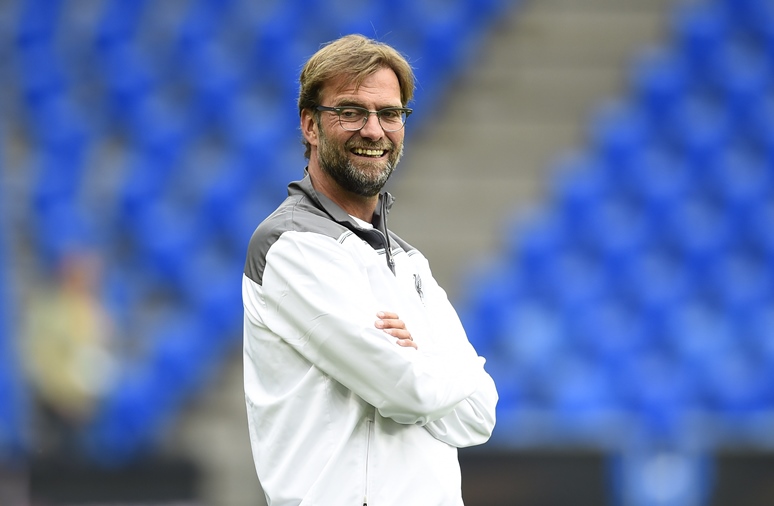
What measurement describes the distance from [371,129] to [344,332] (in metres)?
0.38

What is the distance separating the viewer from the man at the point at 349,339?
6.18 feet

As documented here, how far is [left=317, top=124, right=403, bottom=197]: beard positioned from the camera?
79.9 inches

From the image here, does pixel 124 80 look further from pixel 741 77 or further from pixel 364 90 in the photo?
pixel 364 90

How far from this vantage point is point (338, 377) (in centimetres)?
189

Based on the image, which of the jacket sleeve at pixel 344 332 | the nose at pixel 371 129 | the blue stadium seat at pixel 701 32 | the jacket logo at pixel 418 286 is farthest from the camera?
the blue stadium seat at pixel 701 32

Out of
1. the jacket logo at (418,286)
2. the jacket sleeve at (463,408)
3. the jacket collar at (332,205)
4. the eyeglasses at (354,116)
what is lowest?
the jacket sleeve at (463,408)

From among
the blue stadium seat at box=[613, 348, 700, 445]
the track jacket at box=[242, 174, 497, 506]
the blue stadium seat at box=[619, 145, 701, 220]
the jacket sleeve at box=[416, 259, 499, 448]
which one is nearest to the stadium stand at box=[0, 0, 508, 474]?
the blue stadium seat at box=[619, 145, 701, 220]

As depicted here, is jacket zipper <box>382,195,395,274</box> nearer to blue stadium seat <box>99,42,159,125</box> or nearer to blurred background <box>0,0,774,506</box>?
blurred background <box>0,0,774,506</box>

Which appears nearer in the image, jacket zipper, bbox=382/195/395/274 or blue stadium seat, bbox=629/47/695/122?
jacket zipper, bbox=382/195/395/274

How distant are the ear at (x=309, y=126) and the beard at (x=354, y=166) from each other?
36 millimetres

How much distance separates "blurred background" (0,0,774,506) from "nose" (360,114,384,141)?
337 centimetres

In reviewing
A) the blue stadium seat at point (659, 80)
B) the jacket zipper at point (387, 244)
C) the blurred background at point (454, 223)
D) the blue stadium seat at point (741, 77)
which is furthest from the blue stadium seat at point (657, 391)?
the jacket zipper at point (387, 244)

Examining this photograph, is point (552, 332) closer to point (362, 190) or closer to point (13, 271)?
point (13, 271)

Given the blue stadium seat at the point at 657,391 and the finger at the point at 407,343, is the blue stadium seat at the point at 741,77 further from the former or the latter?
the finger at the point at 407,343
